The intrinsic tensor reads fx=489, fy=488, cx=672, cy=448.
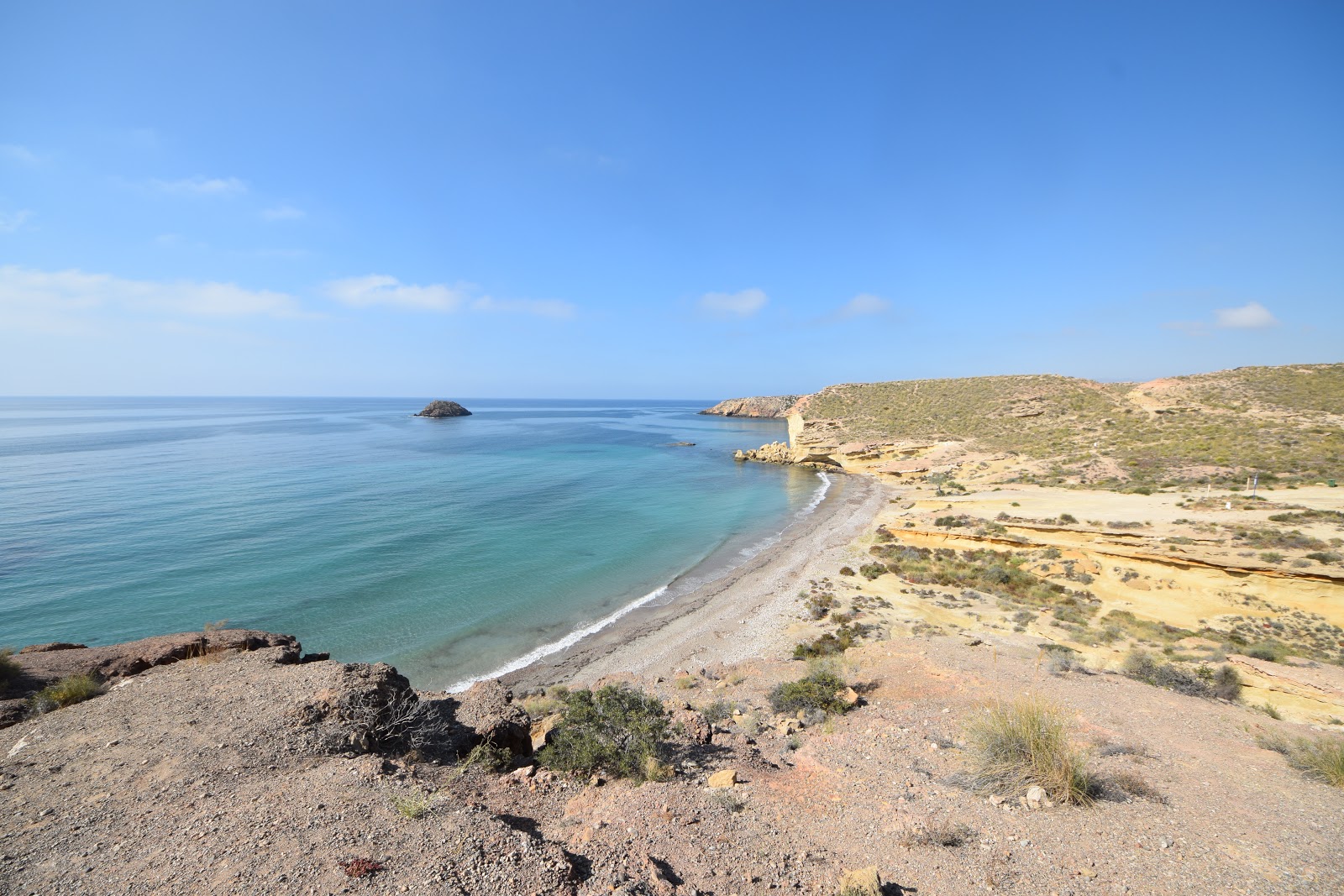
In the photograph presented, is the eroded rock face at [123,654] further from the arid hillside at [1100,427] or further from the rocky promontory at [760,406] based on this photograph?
the rocky promontory at [760,406]

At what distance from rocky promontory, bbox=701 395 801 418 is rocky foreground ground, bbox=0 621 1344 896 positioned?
132796mm

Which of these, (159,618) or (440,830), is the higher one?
(440,830)

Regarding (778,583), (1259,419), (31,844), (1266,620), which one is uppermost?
(1259,419)

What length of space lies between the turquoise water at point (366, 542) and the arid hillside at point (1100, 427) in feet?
34.9

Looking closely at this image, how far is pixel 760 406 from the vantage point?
477 ft


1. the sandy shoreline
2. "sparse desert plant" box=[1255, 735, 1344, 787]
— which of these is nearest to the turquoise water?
the sandy shoreline

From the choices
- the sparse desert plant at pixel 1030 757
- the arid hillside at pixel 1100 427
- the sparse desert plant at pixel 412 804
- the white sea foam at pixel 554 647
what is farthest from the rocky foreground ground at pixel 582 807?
the arid hillside at pixel 1100 427

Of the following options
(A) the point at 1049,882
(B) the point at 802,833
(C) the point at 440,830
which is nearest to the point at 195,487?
(C) the point at 440,830

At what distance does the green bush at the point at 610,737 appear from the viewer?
7211 millimetres

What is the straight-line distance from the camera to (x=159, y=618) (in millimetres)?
15961

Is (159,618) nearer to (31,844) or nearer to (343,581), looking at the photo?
(343,581)

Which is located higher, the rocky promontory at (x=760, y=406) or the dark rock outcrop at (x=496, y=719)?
the rocky promontory at (x=760, y=406)

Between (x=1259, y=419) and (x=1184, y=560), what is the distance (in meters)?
26.1

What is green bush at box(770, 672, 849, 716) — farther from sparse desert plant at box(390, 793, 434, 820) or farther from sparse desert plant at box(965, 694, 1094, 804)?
sparse desert plant at box(390, 793, 434, 820)
